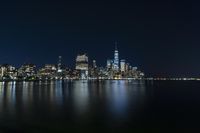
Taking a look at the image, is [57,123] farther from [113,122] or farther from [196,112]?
[196,112]

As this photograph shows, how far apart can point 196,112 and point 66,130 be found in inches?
724

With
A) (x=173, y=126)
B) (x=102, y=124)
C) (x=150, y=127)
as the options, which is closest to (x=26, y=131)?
(x=102, y=124)

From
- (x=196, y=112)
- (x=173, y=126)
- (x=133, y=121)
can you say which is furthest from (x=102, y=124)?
(x=196, y=112)

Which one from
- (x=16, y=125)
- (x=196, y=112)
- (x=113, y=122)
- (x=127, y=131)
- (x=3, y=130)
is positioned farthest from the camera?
(x=196, y=112)

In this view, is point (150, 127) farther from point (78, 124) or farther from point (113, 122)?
point (78, 124)

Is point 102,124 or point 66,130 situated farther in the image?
point 102,124

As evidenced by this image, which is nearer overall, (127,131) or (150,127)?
(127,131)

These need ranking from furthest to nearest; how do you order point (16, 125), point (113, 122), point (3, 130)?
point (113, 122) < point (16, 125) < point (3, 130)

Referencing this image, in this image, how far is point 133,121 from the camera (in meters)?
27.7

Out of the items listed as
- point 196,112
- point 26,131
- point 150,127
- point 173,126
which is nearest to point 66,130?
point 26,131

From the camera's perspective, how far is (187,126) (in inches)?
993

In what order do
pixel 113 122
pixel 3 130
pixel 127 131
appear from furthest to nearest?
pixel 113 122 → pixel 127 131 → pixel 3 130

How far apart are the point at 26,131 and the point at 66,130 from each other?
9.61 feet

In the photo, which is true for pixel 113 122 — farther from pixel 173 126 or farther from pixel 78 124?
pixel 173 126
